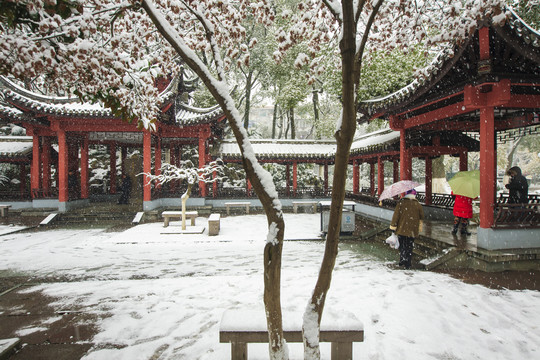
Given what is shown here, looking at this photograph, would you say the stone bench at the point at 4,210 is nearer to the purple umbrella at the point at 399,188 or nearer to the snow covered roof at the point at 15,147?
the snow covered roof at the point at 15,147

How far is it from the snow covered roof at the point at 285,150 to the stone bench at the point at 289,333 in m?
14.4

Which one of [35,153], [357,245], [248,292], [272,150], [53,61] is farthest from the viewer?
[272,150]

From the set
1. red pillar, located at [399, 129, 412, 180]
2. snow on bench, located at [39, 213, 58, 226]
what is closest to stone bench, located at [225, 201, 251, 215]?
snow on bench, located at [39, 213, 58, 226]

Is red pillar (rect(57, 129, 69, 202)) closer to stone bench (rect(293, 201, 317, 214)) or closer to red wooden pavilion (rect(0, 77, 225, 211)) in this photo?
red wooden pavilion (rect(0, 77, 225, 211))

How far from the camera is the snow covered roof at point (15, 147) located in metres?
15.7

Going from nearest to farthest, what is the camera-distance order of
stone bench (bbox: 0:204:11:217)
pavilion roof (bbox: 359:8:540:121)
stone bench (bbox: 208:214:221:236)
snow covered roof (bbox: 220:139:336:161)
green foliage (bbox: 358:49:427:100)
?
pavilion roof (bbox: 359:8:540:121)
stone bench (bbox: 208:214:221:236)
green foliage (bbox: 358:49:427:100)
stone bench (bbox: 0:204:11:217)
snow covered roof (bbox: 220:139:336:161)

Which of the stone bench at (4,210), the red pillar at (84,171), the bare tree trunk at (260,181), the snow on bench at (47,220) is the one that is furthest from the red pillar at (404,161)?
the stone bench at (4,210)

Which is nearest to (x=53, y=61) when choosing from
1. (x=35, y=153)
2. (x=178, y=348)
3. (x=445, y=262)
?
(x=178, y=348)

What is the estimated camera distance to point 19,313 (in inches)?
163

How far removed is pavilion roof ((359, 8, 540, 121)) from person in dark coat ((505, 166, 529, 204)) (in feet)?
6.00

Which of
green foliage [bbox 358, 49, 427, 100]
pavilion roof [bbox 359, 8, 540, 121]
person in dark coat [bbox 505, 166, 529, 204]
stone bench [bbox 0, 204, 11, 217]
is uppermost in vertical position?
green foliage [bbox 358, 49, 427, 100]

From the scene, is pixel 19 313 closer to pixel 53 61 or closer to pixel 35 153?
pixel 53 61

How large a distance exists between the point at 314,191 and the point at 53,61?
15.9 m

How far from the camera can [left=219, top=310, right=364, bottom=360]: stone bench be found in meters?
2.52
